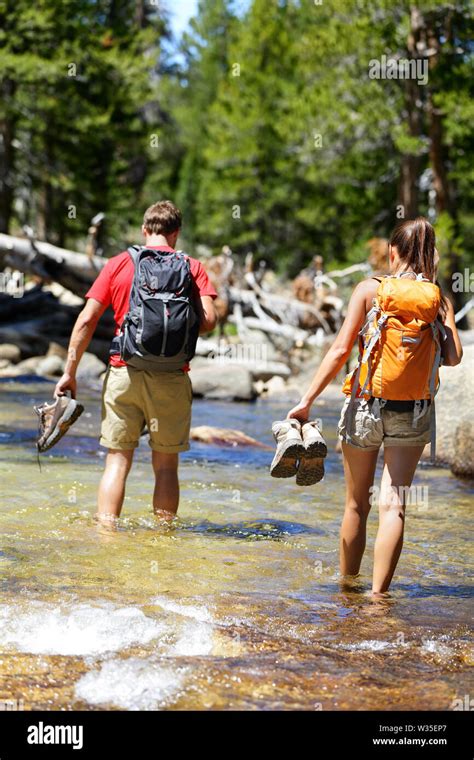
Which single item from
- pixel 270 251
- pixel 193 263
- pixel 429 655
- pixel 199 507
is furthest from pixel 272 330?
pixel 270 251

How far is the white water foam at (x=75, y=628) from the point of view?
4.03 m

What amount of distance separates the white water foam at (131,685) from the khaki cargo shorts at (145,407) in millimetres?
2428

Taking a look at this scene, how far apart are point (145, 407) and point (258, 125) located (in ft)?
132

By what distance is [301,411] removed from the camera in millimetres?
5047

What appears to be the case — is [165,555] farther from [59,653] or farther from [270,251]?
[270,251]

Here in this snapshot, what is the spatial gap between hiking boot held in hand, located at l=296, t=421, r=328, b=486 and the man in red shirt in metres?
1.16

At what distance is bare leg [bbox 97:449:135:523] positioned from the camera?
6.22 metres

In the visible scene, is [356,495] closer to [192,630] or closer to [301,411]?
[301,411]

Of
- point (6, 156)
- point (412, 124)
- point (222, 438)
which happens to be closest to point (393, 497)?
point (222, 438)

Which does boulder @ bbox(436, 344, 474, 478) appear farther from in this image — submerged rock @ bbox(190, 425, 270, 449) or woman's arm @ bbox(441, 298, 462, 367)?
woman's arm @ bbox(441, 298, 462, 367)

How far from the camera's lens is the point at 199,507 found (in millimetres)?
7598

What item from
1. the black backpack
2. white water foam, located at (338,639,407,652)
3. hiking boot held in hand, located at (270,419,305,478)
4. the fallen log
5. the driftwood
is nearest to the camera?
white water foam, located at (338,639,407,652)

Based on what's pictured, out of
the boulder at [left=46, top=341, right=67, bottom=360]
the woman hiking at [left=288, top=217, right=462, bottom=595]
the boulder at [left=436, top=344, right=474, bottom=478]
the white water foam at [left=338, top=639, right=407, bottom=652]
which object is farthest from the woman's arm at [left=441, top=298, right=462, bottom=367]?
the boulder at [left=46, top=341, right=67, bottom=360]
